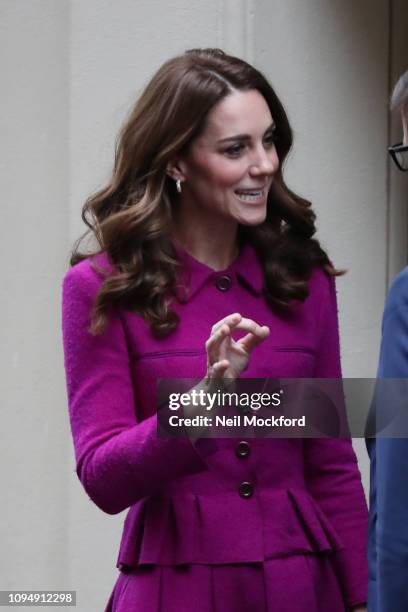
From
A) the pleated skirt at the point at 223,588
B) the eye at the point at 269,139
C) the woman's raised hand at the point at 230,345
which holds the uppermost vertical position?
the eye at the point at 269,139

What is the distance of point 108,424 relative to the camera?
3133 mm

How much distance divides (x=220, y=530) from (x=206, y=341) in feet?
1.38

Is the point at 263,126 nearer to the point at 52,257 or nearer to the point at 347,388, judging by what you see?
the point at 347,388

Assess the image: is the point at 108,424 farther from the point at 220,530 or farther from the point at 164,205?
the point at 164,205

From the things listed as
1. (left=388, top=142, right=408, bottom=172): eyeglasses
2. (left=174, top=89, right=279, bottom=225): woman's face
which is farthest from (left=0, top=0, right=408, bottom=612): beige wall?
(left=388, top=142, right=408, bottom=172): eyeglasses

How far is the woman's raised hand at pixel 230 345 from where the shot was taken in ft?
9.11

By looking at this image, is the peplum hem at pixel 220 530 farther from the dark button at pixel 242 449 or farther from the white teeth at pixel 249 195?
the white teeth at pixel 249 195

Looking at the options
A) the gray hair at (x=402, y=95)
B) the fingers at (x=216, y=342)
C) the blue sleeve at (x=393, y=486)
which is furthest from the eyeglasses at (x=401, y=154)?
the fingers at (x=216, y=342)

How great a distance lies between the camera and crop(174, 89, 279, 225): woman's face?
130 inches

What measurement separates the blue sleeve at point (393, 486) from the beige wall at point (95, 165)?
2.36 metres

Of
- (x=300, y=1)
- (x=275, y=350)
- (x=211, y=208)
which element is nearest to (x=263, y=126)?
(x=211, y=208)

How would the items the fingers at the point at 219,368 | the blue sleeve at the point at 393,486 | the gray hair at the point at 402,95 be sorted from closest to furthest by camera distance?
the blue sleeve at the point at 393,486, the gray hair at the point at 402,95, the fingers at the point at 219,368

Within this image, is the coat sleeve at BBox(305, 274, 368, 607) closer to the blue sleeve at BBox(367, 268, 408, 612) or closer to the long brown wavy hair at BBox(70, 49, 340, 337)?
the long brown wavy hair at BBox(70, 49, 340, 337)

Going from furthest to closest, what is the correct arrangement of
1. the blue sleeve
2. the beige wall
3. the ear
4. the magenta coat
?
the beige wall, the ear, the magenta coat, the blue sleeve
